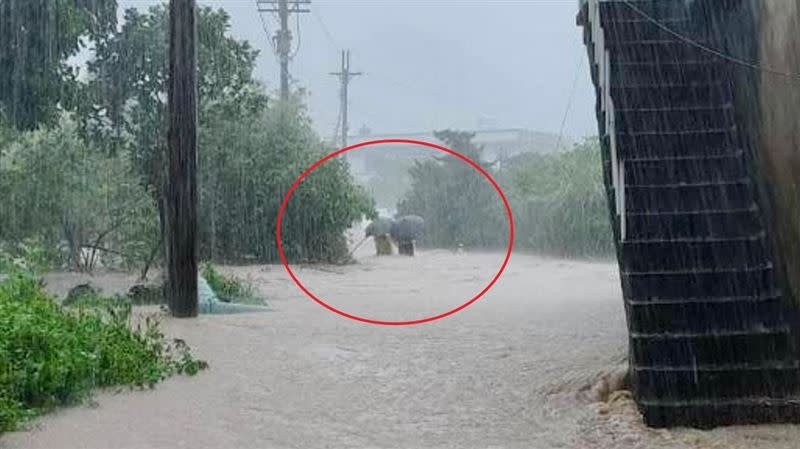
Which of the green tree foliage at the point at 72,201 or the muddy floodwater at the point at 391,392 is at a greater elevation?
the green tree foliage at the point at 72,201

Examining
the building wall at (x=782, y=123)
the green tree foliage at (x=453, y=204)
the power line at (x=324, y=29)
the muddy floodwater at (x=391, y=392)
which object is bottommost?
the muddy floodwater at (x=391, y=392)

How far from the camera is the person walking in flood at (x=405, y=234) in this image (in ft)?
85.4

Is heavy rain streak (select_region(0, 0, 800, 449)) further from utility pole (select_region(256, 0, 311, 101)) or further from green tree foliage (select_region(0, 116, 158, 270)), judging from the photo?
utility pole (select_region(256, 0, 311, 101))

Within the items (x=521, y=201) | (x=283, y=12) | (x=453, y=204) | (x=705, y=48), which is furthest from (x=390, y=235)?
(x=705, y=48)

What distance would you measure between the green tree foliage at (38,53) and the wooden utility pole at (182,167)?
12.8 feet

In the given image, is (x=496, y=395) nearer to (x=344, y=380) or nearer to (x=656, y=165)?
(x=344, y=380)

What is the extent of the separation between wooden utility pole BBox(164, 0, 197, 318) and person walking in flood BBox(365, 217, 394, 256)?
1475 centimetres

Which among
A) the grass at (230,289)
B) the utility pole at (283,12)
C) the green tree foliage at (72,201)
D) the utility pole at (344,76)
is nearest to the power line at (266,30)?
the utility pole at (283,12)

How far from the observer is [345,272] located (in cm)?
2095

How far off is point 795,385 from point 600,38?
3086mm

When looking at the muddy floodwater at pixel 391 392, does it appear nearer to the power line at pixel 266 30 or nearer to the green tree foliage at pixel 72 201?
the green tree foliage at pixel 72 201

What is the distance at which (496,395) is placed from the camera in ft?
23.0

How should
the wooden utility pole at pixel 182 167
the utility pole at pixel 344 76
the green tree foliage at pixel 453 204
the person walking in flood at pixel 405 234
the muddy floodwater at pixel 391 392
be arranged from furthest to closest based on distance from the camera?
the utility pole at pixel 344 76, the green tree foliage at pixel 453 204, the person walking in flood at pixel 405 234, the wooden utility pole at pixel 182 167, the muddy floodwater at pixel 391 392

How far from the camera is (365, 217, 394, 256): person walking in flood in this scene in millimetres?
25828
